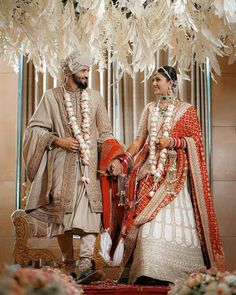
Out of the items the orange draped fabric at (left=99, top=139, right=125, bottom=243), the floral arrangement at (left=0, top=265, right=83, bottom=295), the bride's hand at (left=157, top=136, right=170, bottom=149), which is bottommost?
the floral arrangement at (left=0, top=265, right=83, bottom=295)

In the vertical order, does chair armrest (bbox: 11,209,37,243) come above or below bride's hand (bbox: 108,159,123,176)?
below

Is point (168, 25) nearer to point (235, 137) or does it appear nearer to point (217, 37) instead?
point (217, 37)

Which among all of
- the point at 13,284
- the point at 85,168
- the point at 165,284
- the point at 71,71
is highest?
the point at 71,71

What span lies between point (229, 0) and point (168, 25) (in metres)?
1.15

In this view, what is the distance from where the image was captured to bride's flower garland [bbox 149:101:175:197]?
6.92 meters

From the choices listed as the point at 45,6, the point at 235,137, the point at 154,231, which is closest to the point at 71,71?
the point at 45,6

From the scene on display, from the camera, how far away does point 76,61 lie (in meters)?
6.89

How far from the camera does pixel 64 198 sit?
667 cm

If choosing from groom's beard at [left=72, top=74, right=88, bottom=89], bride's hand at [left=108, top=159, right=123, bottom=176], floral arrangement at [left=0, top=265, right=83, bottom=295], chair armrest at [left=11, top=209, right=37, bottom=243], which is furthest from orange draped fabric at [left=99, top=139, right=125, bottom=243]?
floral arrangement at [left=0, top=265, right=83, bottom=295]

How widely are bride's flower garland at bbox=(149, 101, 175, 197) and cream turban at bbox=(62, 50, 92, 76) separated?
73 cm

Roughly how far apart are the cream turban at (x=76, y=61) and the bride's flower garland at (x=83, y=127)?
196 millimetres

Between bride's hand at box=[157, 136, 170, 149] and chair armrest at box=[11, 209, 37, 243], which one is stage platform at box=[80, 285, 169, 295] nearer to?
bride's hand at box=[157, 136, 170, 149]

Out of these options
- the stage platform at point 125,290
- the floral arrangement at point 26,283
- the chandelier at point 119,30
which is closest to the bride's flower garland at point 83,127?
the chandelier at point 119,30

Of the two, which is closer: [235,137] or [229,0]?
[229,0]
